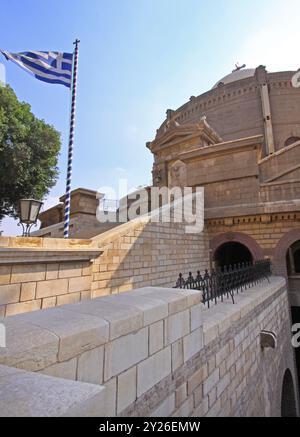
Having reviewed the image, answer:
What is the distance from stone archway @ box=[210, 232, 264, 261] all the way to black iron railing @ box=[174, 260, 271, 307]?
305cm

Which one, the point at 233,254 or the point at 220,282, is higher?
the point at 233,254

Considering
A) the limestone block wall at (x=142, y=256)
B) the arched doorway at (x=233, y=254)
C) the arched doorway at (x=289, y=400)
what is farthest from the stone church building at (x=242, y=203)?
the arched doorway at (x=289, y=400)

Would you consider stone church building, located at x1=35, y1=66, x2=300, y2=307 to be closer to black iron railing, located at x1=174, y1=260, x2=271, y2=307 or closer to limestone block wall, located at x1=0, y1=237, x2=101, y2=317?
limestone block wall, located at x1=0, y1=237, x2=101, y2=317

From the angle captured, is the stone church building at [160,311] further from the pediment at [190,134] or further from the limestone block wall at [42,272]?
the pediment at [190,134]

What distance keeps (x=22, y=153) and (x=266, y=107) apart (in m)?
21.6

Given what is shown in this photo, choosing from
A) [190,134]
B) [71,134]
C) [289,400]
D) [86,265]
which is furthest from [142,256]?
[190,134]

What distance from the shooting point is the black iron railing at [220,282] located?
4.33 meters

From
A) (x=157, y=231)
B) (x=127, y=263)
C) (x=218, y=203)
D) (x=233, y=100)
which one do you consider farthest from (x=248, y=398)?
(x=233, y=100)

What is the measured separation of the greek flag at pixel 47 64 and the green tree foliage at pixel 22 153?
16.8ft

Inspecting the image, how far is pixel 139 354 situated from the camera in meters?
2.04

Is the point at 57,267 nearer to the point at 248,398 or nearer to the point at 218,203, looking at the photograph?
the point at 248,398

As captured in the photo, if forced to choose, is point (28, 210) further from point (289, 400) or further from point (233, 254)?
point (233, 254)

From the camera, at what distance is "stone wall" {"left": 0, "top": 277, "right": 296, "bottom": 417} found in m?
1.38
